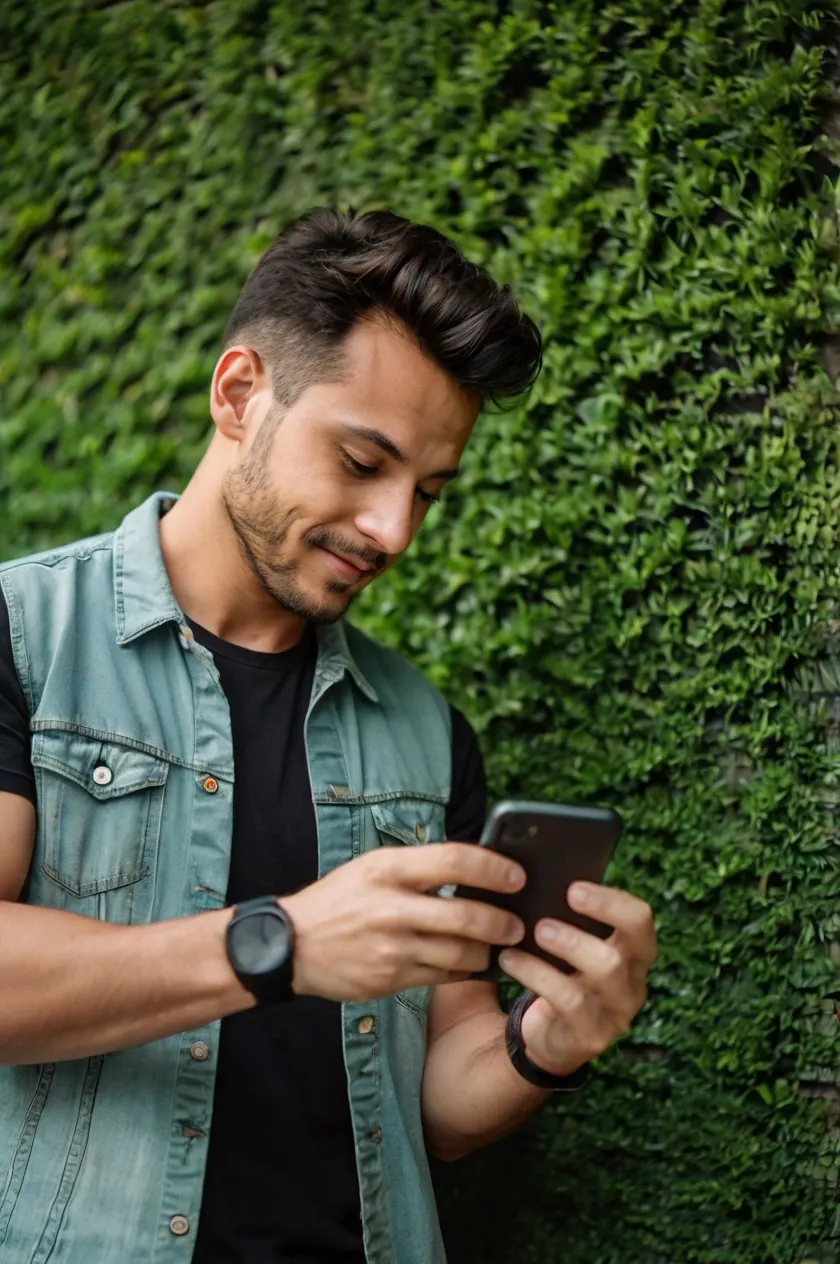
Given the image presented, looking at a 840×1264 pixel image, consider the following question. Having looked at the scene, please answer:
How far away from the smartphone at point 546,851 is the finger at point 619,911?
0.8 inches

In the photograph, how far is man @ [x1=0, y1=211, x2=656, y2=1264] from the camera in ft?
5.45

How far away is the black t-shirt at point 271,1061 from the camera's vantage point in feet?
6.18

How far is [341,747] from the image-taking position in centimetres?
225

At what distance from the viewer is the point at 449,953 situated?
1656 mm

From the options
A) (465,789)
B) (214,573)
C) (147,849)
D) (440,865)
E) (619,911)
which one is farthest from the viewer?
(465,789)

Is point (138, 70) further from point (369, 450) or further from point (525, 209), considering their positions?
point (369, 450)

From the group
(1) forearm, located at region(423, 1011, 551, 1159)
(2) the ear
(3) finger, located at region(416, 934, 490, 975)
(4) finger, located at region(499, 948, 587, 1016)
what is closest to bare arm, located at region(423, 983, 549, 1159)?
(1) forearm, located at region(423, 1011, 551, 1159)

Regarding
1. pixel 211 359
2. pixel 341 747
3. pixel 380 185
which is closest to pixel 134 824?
pixel 341 747

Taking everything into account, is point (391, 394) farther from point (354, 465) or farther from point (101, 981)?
point (101, 981)

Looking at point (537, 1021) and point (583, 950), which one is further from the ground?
point (583, 950)

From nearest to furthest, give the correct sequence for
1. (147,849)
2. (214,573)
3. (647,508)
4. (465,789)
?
1. (147,849)
2. (214,573)
3. (465,789)
4. (647,508)

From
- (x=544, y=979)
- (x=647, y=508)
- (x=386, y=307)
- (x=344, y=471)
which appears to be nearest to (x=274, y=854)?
(x=544, y=979)

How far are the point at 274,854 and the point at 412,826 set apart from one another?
316 millimetres

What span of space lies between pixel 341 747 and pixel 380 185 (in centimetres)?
143
